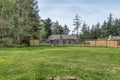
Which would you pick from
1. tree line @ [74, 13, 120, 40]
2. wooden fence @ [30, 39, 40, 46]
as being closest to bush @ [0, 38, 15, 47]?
wooden fence @ [30, 39, 40, 46]

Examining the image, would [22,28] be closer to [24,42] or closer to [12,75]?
[24,42]

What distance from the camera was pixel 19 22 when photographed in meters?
40.8

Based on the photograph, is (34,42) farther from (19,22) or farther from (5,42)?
(5,42)

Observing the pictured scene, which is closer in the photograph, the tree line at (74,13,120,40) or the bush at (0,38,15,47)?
the bush at (0,38,15,47)

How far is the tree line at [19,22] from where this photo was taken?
36656mm

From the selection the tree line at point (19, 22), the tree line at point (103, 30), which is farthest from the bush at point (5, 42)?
the tree line at point (103, 30)

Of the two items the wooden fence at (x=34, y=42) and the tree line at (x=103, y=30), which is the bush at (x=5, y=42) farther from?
the tree line at (x=103, y=30)

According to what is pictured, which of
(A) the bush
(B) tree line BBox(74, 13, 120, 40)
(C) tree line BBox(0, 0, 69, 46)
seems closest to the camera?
(A) the bush

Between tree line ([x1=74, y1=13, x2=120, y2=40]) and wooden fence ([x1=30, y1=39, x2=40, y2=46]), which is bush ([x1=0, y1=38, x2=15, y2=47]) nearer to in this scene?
wooden fence ([x1=30, y1=39, x2=40, y2=46])

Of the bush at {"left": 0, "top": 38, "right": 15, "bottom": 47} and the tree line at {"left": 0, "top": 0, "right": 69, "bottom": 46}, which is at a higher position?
the tree line at {"left": 0, "top": 0, "right": 69, "bottom": 46}

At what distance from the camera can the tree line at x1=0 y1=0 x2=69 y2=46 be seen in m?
36.7

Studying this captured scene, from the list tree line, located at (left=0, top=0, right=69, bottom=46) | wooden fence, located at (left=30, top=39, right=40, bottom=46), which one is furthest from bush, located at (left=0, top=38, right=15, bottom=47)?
wooden fence, located at (left=30, top=39, right=40, bottom=46)

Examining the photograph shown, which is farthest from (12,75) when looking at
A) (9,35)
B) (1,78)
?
(9,35)

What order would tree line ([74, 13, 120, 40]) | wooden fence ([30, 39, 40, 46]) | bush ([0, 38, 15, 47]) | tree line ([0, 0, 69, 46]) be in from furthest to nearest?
tree line ([74, 13, 120, 40])
wooden fence ([30, 39, 40, 46])
tree line ([0, 0, 69, 46])
bush ([0, 38, 15, 47])
